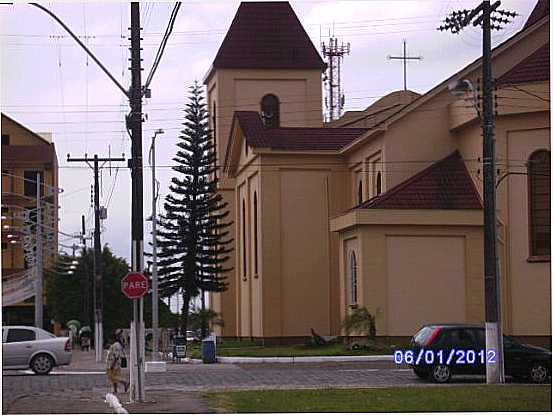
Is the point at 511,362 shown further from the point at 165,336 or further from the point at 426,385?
the point at 165,336

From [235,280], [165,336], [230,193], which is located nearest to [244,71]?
[230,193]

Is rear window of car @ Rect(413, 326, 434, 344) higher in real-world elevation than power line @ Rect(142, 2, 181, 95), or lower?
lower

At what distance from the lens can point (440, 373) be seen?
2842 cm

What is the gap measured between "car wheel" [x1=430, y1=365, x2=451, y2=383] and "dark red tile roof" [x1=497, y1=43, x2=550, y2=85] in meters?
15.7

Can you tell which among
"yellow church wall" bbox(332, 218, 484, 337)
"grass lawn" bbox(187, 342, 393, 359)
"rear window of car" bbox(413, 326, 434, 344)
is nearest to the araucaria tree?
"grass lawn" bbox(187, 342, 393, 359)

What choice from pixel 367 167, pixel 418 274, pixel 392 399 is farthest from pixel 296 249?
pixel 392 399

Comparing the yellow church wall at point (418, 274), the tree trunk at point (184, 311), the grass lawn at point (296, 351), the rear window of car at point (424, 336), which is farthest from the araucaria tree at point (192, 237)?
the rear window of car at point (424, 336)

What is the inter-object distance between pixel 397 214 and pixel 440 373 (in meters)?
14.4

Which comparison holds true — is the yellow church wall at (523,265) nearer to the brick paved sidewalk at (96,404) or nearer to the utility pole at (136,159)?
the brick paved sidewalk at (96,404)

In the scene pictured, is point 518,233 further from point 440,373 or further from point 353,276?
point 440,373

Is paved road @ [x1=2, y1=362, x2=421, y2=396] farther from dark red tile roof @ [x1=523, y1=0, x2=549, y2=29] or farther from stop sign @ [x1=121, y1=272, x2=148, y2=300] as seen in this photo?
dark red tile roof @ [x1=523, y1=0, x2=549, y2=29]

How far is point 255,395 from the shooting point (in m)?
24.0

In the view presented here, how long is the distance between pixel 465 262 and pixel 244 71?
23629mm

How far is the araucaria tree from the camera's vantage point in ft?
189
